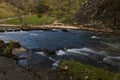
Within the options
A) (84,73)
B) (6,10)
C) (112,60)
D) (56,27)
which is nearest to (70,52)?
(112,60)

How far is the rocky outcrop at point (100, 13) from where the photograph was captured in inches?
2988

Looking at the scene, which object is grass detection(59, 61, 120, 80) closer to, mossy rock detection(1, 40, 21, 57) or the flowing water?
the flowing water

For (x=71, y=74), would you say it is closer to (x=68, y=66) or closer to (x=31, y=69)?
(x=68, y=66)

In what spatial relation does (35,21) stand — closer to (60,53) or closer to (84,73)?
(60,53)

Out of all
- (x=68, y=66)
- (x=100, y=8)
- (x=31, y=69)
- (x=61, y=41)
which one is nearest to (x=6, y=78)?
(x=31, y=69)

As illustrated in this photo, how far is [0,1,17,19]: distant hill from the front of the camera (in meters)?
111

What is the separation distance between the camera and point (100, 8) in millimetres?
82312

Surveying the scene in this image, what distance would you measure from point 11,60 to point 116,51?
64.1ft

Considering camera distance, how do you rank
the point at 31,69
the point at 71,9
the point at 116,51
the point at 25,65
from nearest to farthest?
the point at 31,69
the point at 25,65
the point at 116,51
the point at 71,9

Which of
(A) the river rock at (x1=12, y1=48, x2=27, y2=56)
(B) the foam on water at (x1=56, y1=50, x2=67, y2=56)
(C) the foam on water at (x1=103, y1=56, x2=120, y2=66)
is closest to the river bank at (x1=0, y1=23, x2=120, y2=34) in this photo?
(B) the foam on water at (x1=56, y1=50, x2=67, y2=56)

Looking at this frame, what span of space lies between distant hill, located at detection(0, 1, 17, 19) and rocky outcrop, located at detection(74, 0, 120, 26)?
3024 centimetres

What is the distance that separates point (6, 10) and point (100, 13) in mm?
49654

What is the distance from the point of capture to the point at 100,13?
83.8 meters

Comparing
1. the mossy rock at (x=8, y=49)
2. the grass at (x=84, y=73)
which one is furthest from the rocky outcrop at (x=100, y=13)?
the grass at (x=84, y=73)
